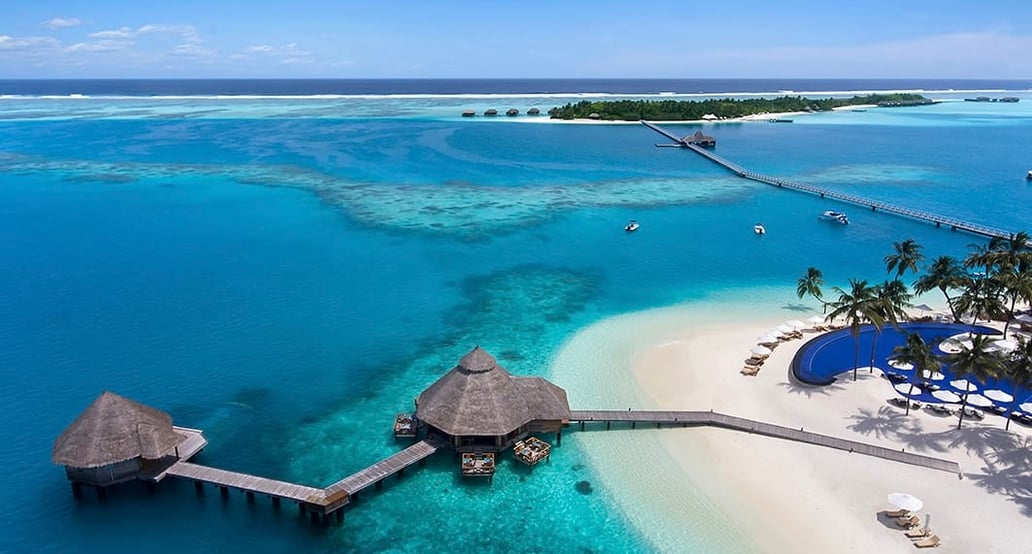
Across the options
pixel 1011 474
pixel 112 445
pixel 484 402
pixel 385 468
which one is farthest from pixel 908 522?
pixel 112 445

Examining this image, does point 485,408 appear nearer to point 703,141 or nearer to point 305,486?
point 305,486

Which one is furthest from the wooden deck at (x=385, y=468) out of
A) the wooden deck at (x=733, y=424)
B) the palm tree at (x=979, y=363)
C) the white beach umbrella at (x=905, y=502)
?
the palm tree at (x=979, y=363)

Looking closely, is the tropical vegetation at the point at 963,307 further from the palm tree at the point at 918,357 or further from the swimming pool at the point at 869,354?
the swimming pool at the point at 869,354

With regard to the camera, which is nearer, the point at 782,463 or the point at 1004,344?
the point at 782,463

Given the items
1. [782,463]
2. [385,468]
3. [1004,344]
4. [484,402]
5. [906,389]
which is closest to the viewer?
[385,468]

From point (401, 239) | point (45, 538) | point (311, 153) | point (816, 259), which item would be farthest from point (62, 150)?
point (816, 259)

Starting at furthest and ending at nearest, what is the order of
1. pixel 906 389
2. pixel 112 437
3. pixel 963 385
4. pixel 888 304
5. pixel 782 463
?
1. pixel 888 304
2. pixel 906 389
3. pixel 963 385
4. pixel 782 463
5. pixel 112 437

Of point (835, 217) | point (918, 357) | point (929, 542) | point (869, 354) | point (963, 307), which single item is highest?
point (835, 217)

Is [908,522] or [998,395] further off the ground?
[998,395]
